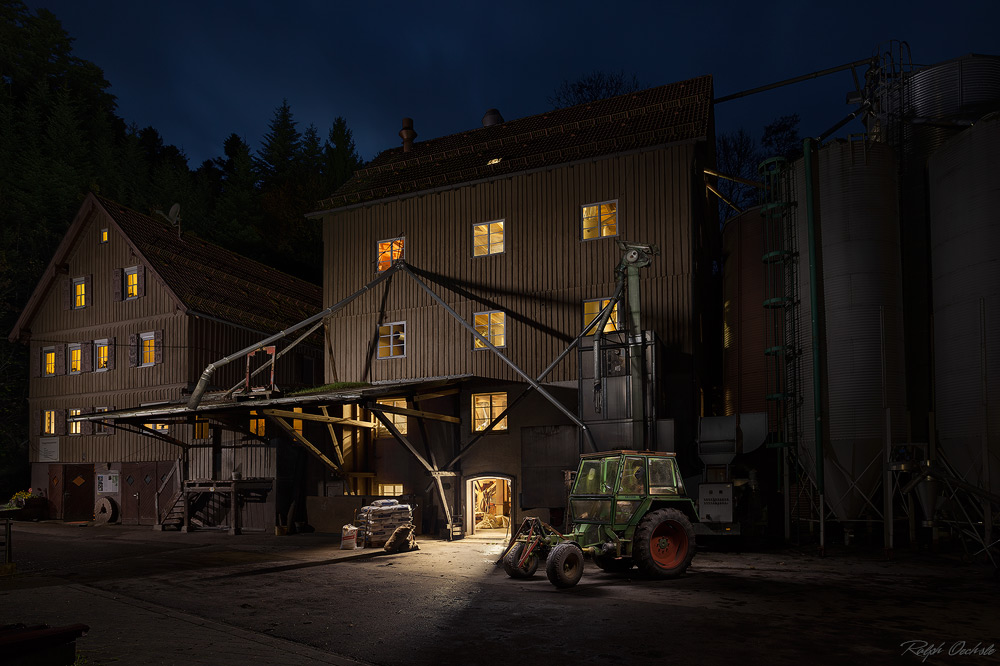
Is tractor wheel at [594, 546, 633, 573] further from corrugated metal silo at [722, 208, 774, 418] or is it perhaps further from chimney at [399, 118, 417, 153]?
chimney at [399, 118, 417, 153]

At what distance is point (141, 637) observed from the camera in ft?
33.7

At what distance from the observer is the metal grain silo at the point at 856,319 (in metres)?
19.5

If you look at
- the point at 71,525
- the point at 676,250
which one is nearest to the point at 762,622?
the point at 676,250

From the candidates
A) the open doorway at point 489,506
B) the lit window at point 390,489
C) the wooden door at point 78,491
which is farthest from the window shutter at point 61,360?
the open doorway at point 489,506

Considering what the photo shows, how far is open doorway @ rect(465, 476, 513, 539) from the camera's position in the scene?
2483cm

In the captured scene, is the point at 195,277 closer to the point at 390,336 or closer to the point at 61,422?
the point at 61,422

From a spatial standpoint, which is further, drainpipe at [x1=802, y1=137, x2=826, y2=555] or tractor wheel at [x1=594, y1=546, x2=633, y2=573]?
drainpipe at [x1=802, y1=137, x2=826, y2=555]

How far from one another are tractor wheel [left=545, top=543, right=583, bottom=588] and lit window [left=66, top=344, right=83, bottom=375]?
29.3 metres

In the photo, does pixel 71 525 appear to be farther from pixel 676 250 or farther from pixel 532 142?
pixel 676 250

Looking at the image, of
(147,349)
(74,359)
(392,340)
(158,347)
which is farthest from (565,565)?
(74,359)

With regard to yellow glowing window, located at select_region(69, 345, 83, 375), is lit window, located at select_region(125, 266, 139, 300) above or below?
above

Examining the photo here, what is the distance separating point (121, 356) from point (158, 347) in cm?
249

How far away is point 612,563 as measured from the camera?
1552 centimetres

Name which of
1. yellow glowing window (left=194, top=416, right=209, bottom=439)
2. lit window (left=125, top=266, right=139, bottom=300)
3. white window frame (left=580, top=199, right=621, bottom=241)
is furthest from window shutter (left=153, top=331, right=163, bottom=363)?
white window frame (left=580, top=199, right=621, bottom=241)
